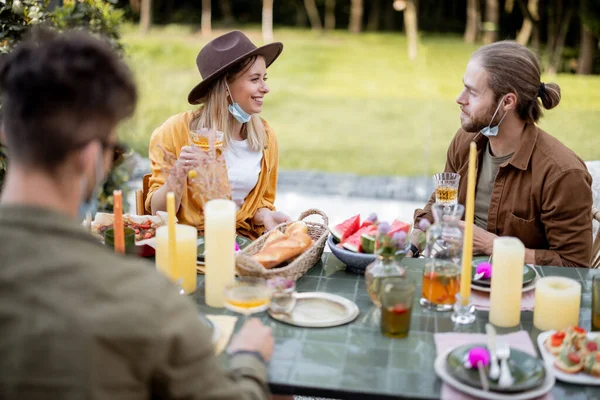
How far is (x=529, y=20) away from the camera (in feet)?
35.7

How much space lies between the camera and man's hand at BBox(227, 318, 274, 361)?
1703mm

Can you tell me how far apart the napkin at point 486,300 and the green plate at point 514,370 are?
0.36 m

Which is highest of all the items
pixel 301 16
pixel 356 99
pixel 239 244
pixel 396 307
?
pixel 301 16

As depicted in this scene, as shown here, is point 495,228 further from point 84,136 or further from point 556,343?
point 84,136

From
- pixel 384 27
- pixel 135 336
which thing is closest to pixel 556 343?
pixel 135 336

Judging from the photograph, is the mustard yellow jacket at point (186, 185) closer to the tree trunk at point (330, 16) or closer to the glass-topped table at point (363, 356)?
the glass-topped table at point (363, 356)

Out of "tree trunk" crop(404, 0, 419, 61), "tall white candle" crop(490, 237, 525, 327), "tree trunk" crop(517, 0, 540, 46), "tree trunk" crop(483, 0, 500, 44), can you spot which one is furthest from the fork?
"tree trunk" crop(404, 0, 419, 61)

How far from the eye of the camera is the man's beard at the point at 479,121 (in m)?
3.01

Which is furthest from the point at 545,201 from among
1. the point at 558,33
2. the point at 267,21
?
the point at 267,21

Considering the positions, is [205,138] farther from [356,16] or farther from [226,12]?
[226,12]

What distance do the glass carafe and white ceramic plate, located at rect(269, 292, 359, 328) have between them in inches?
9.1

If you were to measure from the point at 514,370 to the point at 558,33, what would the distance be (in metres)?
10.0

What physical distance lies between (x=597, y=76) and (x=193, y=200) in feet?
27.8

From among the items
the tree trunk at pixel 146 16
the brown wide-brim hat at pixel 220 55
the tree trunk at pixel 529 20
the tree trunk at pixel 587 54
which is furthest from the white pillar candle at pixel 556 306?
the tree trunk at pixel 146 16
